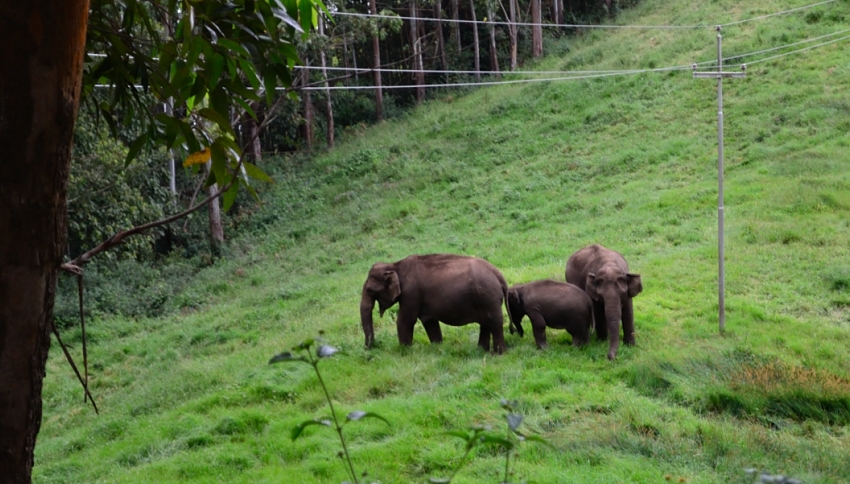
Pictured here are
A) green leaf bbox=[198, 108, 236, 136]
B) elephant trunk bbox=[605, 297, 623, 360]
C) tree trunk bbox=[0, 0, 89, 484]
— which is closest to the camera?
tree trunk bbox=[0, 0, 89, 484]

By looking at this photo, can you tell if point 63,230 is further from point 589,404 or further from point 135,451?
point 135,451

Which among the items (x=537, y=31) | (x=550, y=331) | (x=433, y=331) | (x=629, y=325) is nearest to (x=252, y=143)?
(x=433, y=331)

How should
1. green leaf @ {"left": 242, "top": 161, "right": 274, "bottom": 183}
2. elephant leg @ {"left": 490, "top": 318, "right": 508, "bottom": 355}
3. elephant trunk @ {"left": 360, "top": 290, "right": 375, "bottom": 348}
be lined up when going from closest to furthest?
green leaf @ {"left": 242, "top": 161, "right": 274, "bottom": 183}, elephant leg @ {"left": 490, "top": 318, "right": 508, "bottom": 355}, elephant trunk @ {"left": 360, "top": 290, "right": 375, "bottom": 348}

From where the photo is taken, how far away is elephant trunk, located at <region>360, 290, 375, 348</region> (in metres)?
11.9

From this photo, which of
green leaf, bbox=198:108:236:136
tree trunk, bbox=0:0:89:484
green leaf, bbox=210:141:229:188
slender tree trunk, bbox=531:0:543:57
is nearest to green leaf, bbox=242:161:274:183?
green leaf, bbox=210:141:229:188

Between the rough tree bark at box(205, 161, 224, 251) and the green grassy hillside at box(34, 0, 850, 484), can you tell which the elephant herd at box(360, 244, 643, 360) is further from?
the rough tree bark at box(205, 161, 224, 251)

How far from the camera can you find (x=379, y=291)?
1183 centimetres

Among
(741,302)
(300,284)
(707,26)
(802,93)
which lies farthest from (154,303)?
(707,26)

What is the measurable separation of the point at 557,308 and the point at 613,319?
0.72 metres

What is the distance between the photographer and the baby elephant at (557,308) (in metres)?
11.1

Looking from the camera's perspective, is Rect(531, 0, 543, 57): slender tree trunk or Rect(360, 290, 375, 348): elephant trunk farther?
Rect(531, 0, 543, 57): slender tree trunk

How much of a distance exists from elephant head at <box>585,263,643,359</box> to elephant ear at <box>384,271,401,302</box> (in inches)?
99.3

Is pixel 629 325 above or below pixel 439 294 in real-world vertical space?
below

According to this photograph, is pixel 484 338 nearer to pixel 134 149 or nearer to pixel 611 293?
pixel 611 293
